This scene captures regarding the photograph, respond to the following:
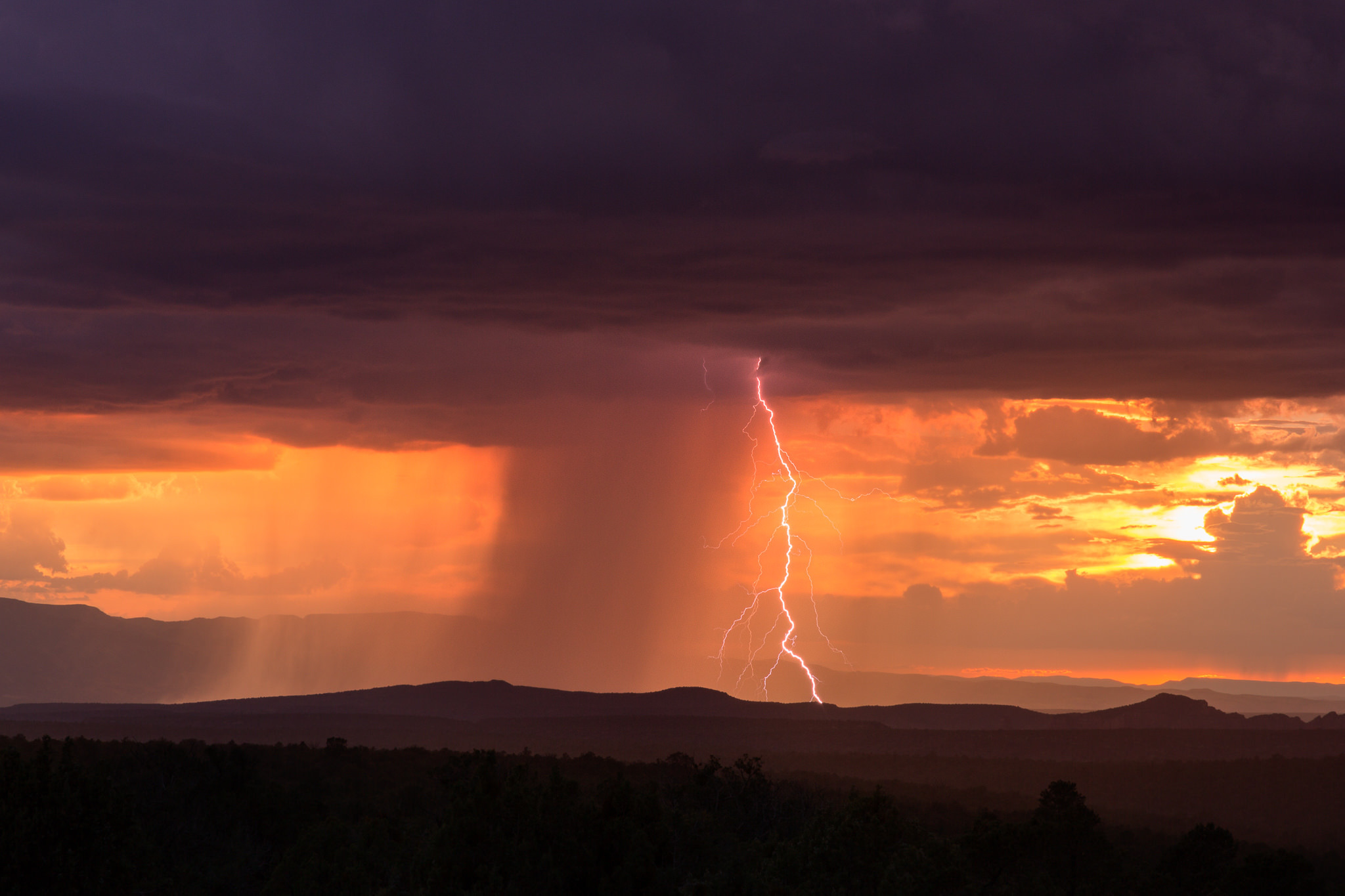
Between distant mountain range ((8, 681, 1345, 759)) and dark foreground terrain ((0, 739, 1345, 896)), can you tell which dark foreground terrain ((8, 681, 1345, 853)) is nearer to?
distant mountain range ((8, 681, 1345, 759))

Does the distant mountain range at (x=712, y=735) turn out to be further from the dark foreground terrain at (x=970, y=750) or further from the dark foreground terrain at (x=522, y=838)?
the dark foreground terrain at (x=522, y=838)

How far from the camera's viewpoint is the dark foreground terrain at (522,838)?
2856cm

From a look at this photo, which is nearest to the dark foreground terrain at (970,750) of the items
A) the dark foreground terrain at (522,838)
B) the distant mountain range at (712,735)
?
the distant mountain range at (712,735)

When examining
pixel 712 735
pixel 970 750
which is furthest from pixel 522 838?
pixel 712 735

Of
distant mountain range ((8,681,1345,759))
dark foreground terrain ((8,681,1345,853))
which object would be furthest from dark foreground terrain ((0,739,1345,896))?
distant mountain range ((8,681,1345,759))

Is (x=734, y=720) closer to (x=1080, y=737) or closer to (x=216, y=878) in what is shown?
(x=1080, y=737)

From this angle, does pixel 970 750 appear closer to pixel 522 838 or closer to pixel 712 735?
pixel 712 735

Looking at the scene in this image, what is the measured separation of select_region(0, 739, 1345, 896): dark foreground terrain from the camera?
28.6 m

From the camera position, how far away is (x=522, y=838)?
106 feet

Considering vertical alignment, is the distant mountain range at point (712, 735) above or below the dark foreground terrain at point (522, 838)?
above

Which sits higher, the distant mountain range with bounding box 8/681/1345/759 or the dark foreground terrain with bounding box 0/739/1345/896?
the distant mountain range with bounding box 8/681/1345/759

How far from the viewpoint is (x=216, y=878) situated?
150 feet

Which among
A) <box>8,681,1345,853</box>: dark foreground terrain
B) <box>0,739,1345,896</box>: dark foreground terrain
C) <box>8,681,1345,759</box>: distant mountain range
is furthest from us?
<box>8,681,1345,759</box>: distant mountain range

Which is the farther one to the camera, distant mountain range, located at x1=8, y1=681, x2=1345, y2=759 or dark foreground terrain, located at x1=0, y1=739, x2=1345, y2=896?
distant mountain range, located at x1=8, y1=681, x2=1345, y2=759
